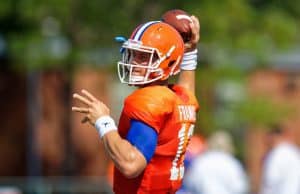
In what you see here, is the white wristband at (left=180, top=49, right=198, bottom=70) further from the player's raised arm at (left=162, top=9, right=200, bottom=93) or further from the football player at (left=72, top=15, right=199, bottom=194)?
the football player at (left=72, top=15, right=199, bottom=194)

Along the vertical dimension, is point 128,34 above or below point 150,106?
below

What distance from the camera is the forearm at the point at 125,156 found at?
559cm

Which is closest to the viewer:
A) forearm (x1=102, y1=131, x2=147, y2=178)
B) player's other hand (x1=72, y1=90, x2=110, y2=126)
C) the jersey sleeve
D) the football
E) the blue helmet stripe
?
forearm (x1=102, y1=131, x2=147, y2=178)

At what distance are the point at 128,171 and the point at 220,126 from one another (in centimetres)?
1589

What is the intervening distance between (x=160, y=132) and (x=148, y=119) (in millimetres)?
204

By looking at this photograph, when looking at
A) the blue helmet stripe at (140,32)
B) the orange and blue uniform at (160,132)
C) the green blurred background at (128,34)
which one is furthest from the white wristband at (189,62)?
the green blurred background at (128,34)

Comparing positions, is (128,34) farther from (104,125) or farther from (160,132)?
(104,125)

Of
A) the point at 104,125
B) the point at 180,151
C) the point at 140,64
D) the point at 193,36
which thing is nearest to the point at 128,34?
the point at 193,36

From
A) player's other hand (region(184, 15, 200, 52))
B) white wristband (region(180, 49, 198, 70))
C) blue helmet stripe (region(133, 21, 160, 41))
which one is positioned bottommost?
white wristband (region(180, 49, 198, 70))

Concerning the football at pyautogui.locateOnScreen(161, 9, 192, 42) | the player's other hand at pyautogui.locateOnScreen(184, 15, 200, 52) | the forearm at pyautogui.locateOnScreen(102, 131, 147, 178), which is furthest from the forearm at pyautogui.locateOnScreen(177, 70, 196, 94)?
the forearm at pyautogui.locateOnScreen(102, 131, 147, 178)

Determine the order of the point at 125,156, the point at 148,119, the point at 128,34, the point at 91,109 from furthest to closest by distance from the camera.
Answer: the point at 128,34 < the point at 91,109 < the point at 148,119 < the point at 125,156

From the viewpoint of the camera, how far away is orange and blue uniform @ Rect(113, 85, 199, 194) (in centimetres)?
576

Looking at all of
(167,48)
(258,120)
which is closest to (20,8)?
(258,120)

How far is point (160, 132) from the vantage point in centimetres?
589
